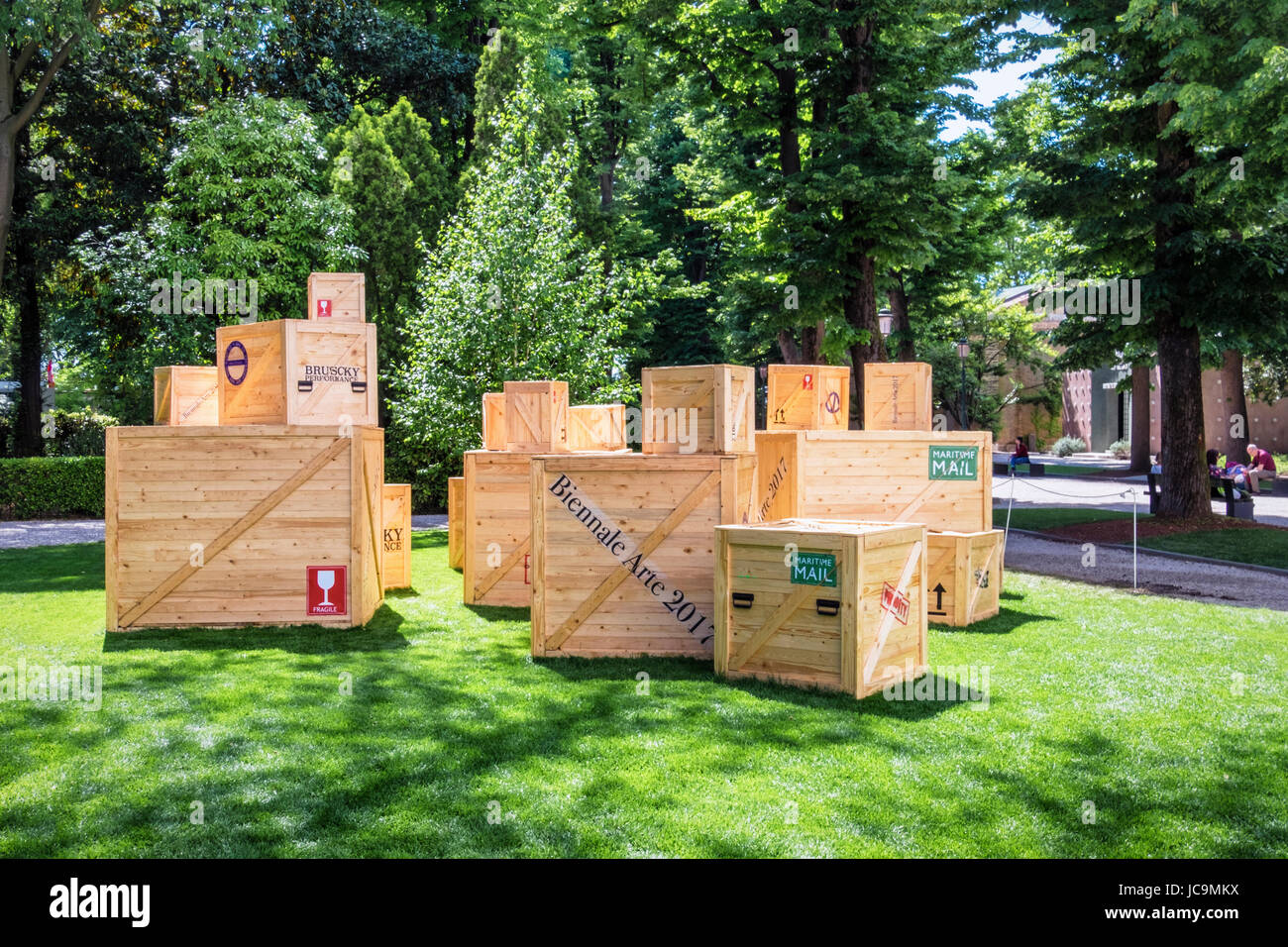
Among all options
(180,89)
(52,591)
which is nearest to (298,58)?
(180,89)

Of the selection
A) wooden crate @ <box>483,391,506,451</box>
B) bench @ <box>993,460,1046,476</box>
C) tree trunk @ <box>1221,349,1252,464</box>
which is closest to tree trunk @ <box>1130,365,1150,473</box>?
tree trunk @ <box>1221,349,1252,464</box>

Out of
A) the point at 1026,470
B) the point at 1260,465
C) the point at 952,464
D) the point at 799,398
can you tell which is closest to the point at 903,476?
the point at 952,464

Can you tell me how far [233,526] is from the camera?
455 inches

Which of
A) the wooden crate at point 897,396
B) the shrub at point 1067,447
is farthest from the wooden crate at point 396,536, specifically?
the shrub at point 1067,447

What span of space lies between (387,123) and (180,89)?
6072 millimetres

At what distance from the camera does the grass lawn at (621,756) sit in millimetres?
5609

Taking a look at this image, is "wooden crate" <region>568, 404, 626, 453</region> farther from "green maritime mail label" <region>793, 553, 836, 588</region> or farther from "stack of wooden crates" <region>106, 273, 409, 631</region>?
"green maritime mail label" <region>793, 553, 836, 588</region>

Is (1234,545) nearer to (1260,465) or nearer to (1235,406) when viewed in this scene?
(1260,465)

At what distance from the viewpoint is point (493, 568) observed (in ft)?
44.1

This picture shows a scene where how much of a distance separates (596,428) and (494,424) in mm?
1575

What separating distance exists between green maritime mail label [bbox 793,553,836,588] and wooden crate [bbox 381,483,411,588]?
754 cm

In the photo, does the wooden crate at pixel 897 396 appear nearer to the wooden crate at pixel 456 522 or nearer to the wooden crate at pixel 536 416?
the wooden crate at pixel 536 416
